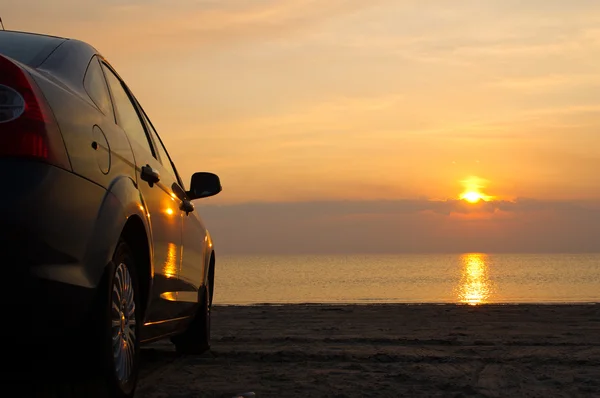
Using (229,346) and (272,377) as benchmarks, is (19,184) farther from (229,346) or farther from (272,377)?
(229,346)

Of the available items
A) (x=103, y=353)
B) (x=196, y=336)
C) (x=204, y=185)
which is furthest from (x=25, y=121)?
(x=196, y=336)

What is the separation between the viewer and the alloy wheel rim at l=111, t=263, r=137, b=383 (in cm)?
380

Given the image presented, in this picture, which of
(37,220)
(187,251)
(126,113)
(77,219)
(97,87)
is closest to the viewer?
(37,220)

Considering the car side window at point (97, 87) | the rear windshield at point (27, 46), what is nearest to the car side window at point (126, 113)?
the car side window at point (97, 87)

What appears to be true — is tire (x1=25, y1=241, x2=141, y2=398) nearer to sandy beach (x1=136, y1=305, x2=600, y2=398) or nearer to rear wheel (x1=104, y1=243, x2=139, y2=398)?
rear wheel (x1=104, y1=243, x2=139, y2=398)

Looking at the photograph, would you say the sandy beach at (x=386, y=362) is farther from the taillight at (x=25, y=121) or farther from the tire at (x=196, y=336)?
the taillight at (x=25, y=121)

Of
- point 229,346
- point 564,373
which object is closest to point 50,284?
point 564,373

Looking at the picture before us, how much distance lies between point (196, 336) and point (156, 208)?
8.02ft

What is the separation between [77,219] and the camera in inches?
129

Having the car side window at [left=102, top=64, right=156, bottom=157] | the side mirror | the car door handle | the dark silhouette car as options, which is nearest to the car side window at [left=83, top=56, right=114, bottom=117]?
the dark silhouette car

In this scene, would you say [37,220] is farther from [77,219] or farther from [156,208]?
[156,208]

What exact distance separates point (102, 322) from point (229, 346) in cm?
443

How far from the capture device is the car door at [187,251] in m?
5.64

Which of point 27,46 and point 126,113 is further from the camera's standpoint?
point 126,113
